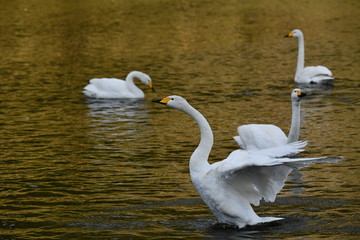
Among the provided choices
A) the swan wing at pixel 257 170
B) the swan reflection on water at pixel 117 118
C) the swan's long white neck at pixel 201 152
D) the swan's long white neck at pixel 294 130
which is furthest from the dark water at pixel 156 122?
the swan's long white neck at pixel 201 152

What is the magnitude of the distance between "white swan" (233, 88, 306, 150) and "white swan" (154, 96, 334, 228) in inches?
127

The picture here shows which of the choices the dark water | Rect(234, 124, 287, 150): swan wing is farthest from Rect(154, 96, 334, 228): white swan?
Rect(234, 124, 287, 150): swan wing

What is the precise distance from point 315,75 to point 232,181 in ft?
40.1

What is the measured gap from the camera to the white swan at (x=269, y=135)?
12.3 m

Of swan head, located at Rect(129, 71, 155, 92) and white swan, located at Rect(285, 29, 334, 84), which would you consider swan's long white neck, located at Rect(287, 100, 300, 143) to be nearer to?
swan head, located at Rect(129, 71, 155, 92)

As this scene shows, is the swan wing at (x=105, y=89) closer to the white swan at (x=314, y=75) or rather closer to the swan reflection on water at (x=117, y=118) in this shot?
the swan reflection on water at (x=117, y=118)

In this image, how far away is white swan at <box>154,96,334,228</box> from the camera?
8.83 m

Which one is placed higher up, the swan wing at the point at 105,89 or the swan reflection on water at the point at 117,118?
the swan wing at the point at 105,89

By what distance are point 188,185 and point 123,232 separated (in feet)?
8.00

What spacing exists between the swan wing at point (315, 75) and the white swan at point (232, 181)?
1172cm

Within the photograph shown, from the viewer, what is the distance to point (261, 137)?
1252cm

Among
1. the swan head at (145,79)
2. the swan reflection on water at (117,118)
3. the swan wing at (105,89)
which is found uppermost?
the swan head at (145,79)

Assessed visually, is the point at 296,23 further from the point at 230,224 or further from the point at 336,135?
the point at 230,224

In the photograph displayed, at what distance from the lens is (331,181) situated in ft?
37.2
